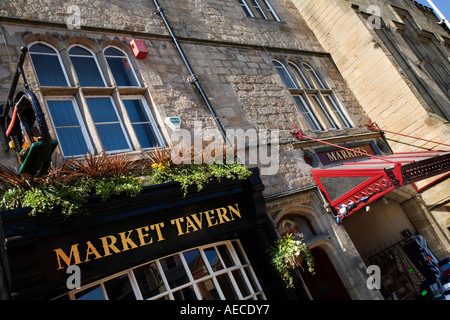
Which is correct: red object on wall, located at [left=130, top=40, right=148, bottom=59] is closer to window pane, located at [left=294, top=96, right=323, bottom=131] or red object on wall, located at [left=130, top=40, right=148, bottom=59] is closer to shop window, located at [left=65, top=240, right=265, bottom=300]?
shop window, located at [left=65, top=240, right=265, bottom=300]

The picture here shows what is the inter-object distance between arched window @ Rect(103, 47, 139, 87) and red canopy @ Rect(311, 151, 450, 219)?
4214mm

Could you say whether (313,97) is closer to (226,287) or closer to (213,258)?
(213,258)

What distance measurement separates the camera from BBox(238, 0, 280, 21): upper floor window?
1041cm

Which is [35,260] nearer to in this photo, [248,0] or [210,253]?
[210,253]

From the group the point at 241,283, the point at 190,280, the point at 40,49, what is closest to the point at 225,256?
the point at 241,283

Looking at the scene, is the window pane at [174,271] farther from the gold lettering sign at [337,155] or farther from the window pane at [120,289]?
the gold lettering sign at [337,155]

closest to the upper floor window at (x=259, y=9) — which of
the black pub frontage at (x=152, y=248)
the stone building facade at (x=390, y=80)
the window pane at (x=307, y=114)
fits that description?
the stone building facade at (x=390, y=80)

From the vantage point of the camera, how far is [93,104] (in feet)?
20.4

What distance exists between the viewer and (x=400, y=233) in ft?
30.5

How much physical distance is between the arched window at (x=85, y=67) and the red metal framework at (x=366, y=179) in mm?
4588

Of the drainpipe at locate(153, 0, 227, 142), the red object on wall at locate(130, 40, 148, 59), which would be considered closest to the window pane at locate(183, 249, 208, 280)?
the drainpipe at locate(153, 0, 227, 142)

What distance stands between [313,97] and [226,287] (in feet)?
20.7
